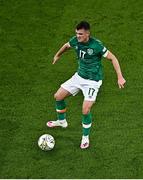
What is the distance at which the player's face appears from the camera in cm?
881

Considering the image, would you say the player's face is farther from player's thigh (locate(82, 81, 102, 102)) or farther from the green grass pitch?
the green grass pitch

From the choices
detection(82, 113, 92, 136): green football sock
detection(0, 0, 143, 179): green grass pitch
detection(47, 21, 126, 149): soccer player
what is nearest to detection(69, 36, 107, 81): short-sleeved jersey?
detection(47, 21, 126, 149): soccer player

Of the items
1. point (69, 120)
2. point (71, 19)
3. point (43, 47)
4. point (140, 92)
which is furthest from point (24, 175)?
point (71, 19)

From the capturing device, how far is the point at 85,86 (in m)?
9.44

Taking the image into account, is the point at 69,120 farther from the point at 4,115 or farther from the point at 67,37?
the point at 67,37

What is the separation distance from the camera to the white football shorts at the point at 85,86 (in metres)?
9.34

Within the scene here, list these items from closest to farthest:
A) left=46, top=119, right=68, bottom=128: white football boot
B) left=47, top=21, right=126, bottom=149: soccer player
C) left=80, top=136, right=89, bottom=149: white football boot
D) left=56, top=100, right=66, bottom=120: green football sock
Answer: left=47, top=21, right=126, bottom=149: soccer player, left=80, top=136, right=89, bottom=149: white football boot, left=56, top=100, right=66, bottom=120: green football sock, left=46, top=119, right=68, bottom=128: white football boot

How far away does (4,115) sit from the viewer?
10461mm

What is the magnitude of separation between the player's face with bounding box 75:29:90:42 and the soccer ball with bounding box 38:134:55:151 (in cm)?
188

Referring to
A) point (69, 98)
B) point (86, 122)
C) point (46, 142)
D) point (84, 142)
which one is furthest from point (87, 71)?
point (69, 98)

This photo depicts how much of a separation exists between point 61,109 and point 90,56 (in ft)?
4.39

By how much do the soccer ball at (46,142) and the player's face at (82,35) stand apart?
1885 mm

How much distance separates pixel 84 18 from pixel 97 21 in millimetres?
401

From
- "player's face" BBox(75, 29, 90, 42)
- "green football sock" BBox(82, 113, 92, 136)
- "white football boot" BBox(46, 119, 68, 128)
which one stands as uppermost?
"player's face" BBox(75, 29, 90, 42)
